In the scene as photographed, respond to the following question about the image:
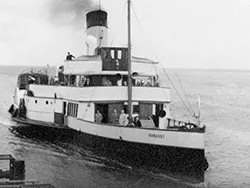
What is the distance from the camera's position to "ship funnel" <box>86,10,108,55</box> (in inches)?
941

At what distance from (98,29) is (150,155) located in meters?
11.2

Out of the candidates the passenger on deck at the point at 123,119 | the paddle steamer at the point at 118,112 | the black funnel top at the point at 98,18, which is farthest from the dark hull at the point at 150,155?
the black funnel top at the point at 98,18

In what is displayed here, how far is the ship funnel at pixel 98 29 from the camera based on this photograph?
2389 cm

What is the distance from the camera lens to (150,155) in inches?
645

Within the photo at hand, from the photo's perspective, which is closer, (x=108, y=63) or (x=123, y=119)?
(x=123, y=119)

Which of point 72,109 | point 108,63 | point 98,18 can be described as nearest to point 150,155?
point 108,63

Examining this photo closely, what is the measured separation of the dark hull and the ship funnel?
667cm

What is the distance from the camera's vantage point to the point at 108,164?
1794 centimetres

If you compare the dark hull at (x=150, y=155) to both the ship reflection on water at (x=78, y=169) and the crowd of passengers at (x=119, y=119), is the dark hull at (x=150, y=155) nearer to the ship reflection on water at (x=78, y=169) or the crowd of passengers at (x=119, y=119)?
the ship reflection on water at (x=78, y=169)

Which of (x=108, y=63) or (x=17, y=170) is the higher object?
(x=108, y=63)

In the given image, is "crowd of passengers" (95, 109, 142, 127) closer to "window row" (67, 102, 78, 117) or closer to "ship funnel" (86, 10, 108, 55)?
"window row" (67, 102, 78, 117)

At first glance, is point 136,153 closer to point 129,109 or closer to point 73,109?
point 129,109

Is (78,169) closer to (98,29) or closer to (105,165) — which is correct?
(105,165)

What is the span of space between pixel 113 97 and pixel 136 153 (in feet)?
12.6
